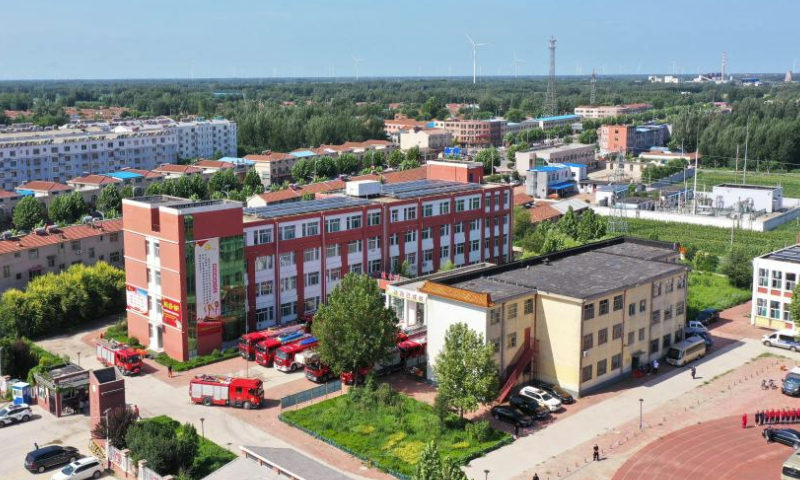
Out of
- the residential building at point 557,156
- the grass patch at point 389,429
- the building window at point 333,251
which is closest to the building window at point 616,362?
the grass patch at point 389,429

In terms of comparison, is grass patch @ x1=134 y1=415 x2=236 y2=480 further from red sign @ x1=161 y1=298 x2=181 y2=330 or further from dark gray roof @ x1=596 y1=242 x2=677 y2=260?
dark gray roof @ x1=596 y1=242 x2=677 y2=260

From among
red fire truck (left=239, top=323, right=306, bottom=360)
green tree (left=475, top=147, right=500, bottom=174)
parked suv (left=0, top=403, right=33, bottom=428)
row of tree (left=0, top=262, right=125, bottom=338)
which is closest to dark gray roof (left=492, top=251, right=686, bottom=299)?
red fire truck (left=239, top=323, right=306, bottom=360)

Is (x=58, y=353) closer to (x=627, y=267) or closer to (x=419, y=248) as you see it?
(x=419, y=248)

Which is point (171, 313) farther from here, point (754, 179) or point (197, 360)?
point (754, 179)

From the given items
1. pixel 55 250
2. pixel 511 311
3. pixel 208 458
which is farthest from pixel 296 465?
pixel 55 250

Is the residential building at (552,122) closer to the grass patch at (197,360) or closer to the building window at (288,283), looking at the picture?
the building window at (288,283)

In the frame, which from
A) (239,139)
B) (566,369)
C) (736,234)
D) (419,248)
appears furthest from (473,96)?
(566,369)
